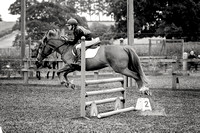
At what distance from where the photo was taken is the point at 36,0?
38188 mm

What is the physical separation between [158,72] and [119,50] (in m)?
15.2

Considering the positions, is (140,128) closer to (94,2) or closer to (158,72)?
(158,72)

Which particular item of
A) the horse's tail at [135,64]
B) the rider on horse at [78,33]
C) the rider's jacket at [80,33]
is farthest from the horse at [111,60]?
the rider's jacket at [80,33]

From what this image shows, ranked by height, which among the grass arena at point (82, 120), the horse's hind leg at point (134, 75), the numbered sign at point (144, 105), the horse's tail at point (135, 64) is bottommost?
the grass arena at point (82, 120)

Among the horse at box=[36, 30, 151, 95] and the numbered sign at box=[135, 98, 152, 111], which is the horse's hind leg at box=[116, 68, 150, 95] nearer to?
the horse at box=[36, 30, 151, 95]

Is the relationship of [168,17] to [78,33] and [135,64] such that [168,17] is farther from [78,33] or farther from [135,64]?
[135,64]

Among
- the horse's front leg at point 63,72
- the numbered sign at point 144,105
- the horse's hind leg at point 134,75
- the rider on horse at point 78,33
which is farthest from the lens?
the horse's front leg at point 63,72

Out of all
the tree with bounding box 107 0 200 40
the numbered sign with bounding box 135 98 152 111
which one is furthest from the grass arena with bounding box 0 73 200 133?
the tree with bounding box 107 0 200 40

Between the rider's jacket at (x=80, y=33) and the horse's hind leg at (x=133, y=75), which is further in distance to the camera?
the rider's jacket at (x=80, y=33)

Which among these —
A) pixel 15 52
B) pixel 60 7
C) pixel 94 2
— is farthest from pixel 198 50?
pixel 94 2

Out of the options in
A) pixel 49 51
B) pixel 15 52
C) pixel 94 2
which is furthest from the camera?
pixel 94 2

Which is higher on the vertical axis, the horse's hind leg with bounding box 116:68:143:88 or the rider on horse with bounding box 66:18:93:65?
the rider on horse with bounding box 66:18:93:65

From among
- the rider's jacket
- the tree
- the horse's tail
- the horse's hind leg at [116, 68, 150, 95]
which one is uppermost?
the tree

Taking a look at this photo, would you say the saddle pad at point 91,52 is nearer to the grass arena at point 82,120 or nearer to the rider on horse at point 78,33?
the rider on horse at point 78,33
